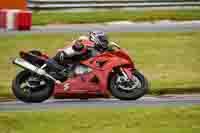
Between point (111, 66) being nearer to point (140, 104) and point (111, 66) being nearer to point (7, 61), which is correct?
point (140, 104)

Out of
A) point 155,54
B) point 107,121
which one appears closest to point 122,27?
point 155,54

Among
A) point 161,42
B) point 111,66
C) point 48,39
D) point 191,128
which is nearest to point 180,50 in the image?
point 161,42

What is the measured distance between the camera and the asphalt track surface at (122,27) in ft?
79.3

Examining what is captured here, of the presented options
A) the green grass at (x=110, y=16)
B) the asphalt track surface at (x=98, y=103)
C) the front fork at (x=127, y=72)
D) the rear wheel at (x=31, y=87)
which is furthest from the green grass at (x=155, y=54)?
the green grass at (x=110, y=16)

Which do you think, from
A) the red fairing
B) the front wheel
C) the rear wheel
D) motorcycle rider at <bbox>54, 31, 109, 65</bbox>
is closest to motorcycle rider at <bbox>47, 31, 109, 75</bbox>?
Result: motorcycle rider at <bbox>54, 31, 109, 65</bbox>

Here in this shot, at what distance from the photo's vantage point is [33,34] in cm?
2338

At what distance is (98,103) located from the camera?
44.9ft

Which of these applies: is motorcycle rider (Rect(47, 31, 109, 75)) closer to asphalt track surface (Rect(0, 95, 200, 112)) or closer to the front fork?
the front fork

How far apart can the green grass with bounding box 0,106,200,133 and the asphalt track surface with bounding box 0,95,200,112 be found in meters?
0.84

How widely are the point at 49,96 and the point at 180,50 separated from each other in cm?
683

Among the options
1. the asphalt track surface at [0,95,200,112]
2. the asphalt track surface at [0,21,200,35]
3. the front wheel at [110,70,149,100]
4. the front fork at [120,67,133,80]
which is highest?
the front fork at [120,67,133,80]

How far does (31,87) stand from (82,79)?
2.61ft

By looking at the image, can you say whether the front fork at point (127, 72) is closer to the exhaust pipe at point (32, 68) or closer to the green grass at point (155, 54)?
the exhaust pipe at point (32, 68)

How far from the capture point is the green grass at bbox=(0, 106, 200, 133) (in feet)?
35.3
